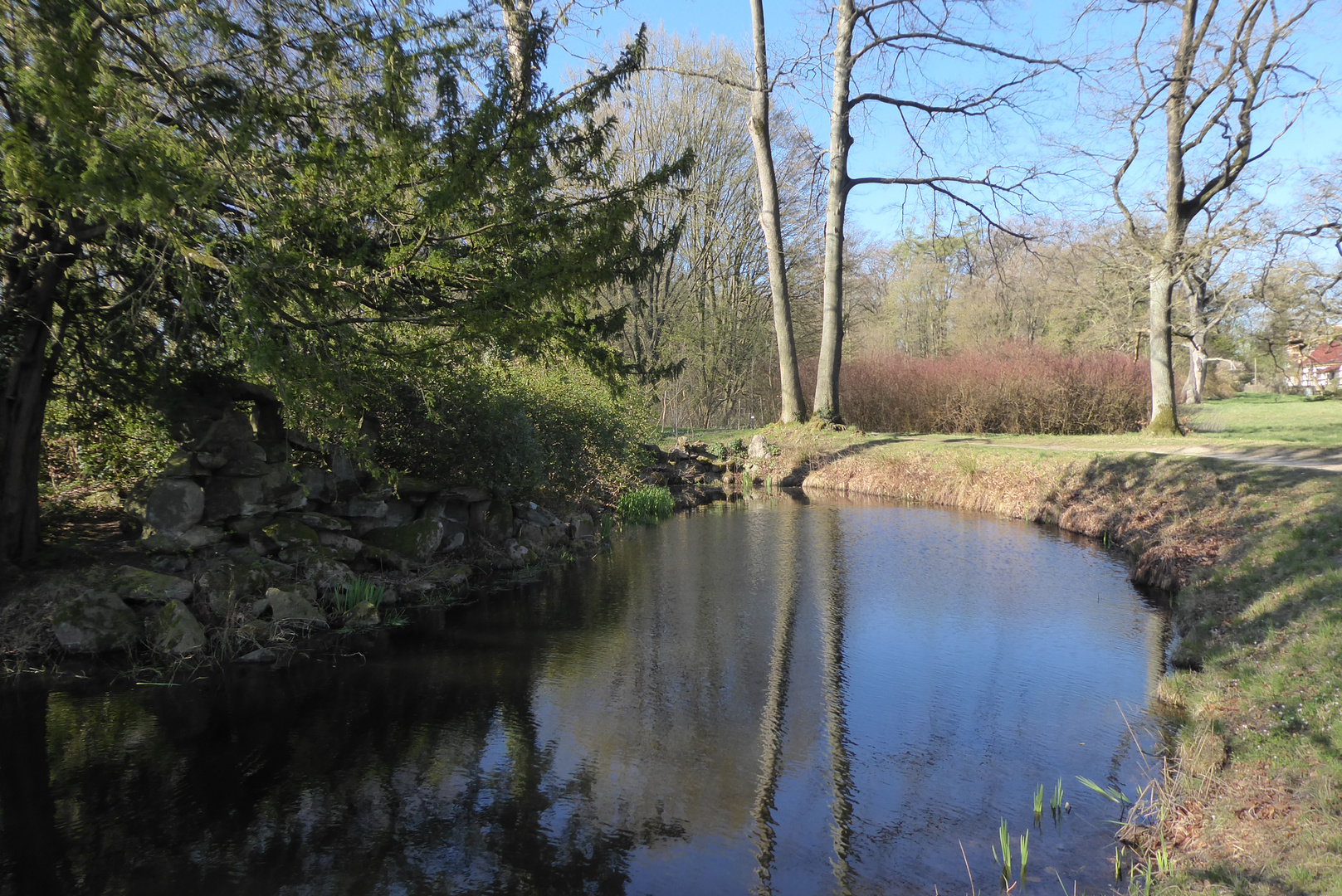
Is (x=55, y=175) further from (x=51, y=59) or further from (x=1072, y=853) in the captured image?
(x=1072, y=853)

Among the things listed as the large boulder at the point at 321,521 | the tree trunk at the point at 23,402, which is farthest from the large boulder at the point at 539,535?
the tree trunk at the point at 23,402

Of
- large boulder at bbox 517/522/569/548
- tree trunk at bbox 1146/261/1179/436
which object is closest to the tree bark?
tree trunk at bbox 1146/261/1179/436

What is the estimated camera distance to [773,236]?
2061 centimetres

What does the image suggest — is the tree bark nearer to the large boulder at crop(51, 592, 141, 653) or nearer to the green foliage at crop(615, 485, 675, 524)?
the green foliage at crop(615, 485, 675, 524)

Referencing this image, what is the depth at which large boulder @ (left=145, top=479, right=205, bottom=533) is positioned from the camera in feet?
25.1

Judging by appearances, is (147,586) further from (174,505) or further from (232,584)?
(174,505)

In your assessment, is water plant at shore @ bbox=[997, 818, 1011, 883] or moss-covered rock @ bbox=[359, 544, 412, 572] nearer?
water plant at shore @ bbox=[997, 818, 1011, 883]

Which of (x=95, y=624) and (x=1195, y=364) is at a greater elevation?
(x=1195, y=364)

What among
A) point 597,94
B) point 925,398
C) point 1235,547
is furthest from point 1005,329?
point 597,94

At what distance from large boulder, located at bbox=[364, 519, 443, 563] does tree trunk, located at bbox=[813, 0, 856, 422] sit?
40.8 ft

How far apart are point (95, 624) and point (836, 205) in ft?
57.6

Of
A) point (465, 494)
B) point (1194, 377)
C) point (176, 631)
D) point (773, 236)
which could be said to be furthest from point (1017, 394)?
point (176, 631)

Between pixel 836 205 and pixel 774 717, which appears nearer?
pixel 774 717

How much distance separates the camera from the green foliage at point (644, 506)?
14.7 metres
